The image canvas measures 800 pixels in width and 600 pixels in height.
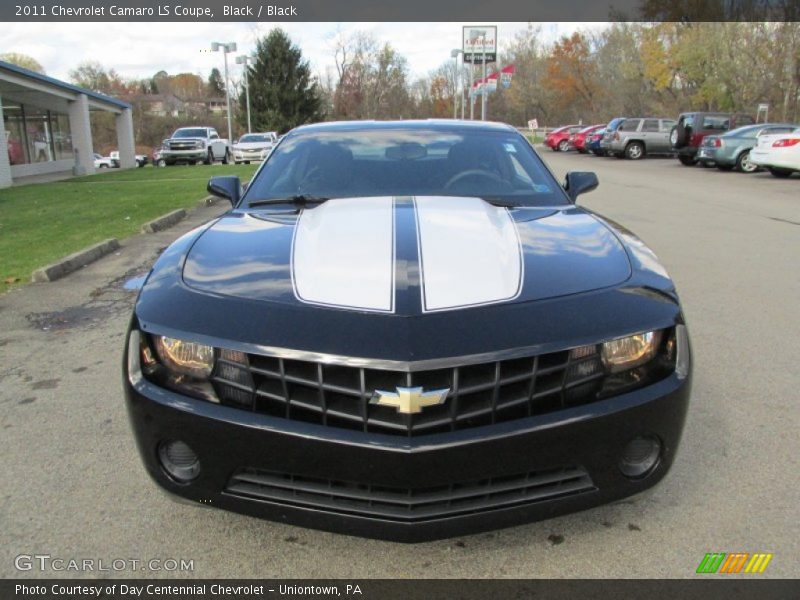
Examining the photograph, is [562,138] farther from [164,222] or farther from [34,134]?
[164,222]

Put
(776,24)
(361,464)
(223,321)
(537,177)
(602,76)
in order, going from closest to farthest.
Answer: (361,464) < (223,321) < (537,177) < (776,24) < (602,76)

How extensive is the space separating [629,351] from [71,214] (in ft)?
39.5

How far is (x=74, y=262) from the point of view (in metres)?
7.12

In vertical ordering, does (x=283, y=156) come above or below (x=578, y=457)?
above

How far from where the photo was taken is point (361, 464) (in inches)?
77.1

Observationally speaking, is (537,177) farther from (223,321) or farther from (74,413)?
(74,413)

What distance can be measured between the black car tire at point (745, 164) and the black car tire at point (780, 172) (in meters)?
1.43

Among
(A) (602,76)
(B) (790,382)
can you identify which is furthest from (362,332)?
(A) (602,76)

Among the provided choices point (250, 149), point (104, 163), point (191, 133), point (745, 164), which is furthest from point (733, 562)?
point (104, 163)

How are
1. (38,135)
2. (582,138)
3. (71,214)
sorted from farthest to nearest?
(582,138)
(38,135)
(71,214)

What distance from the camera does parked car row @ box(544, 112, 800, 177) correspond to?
18.0 m

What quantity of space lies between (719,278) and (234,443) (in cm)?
577

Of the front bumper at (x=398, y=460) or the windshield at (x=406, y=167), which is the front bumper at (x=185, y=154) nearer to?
the windshield at (x=406, y=167)

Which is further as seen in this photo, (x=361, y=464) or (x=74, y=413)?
(x=74, y=413)
